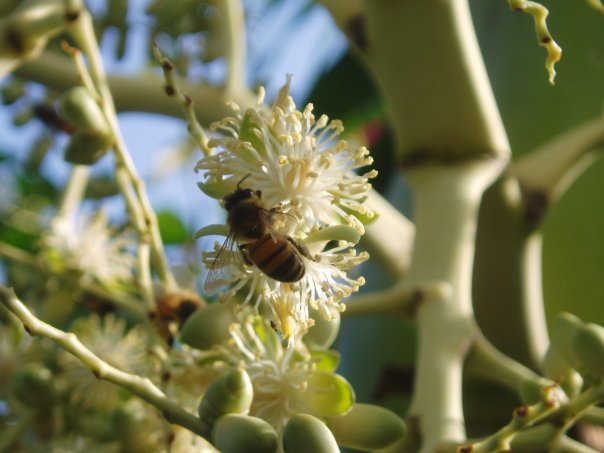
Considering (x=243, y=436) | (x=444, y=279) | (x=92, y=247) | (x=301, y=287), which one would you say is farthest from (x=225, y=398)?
(x=92, y=247)

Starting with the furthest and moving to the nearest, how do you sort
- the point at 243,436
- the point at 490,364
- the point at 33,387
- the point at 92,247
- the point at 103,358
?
the point at 92,247, the point at 103,358, the point at 33,387, the point at 490,364, the point at 243,436

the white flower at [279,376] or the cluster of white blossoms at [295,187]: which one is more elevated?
the cluster of white blossoms at [295,187]

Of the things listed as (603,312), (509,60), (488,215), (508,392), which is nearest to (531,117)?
(509,60)

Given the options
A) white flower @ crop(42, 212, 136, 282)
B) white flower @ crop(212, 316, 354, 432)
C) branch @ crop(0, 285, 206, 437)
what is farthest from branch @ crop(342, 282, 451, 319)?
white flower @ crop(42, 212, 136, 282)

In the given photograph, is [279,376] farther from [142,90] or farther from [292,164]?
[142,90]

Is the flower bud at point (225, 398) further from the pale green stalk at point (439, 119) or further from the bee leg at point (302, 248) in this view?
the pale green stalk at point (439, 119)

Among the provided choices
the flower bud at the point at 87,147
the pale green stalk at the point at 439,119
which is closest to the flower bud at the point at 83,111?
the flower bud at the point at 87,147
